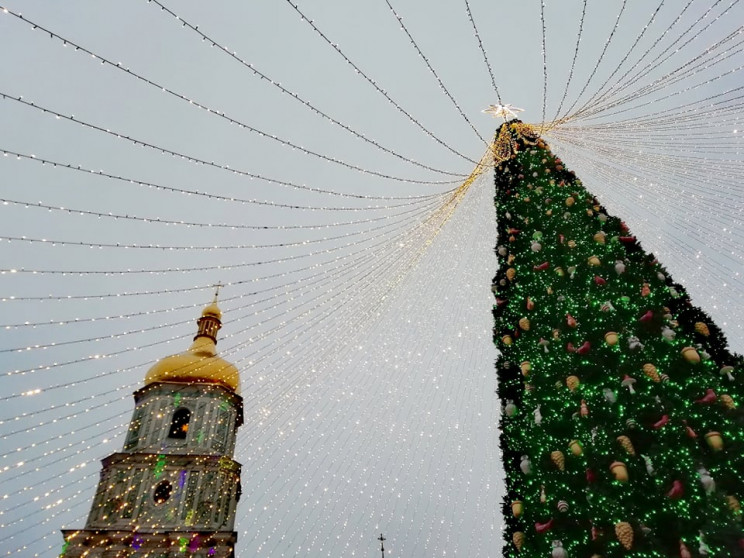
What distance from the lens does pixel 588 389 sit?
430 centimetres

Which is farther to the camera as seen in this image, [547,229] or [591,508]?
[547,229]

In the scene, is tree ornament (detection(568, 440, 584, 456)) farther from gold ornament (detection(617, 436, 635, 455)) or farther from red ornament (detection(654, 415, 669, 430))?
red ornament (detection(654, 415, 669, 430))

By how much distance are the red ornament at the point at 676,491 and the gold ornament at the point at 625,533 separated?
0.35 meters

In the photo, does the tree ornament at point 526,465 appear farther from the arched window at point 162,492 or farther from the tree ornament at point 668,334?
the arched window at point 162,492

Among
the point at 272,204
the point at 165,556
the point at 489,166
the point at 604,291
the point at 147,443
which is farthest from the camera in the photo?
the point at 147,443

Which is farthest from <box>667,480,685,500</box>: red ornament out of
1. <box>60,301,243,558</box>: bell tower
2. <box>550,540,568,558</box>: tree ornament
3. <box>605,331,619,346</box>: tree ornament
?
<box>60,301,243,558</box>: bell tower

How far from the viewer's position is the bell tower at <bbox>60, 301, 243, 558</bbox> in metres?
14.3

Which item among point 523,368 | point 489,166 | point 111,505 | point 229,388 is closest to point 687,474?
point 523,368

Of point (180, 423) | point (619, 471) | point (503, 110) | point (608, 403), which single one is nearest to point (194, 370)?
point (180, 423)

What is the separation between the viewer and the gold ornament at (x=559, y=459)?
413 cm

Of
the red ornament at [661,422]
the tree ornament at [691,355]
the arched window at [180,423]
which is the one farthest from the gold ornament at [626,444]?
the arched window at [180,423]

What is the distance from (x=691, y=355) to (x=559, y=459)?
1313 mm

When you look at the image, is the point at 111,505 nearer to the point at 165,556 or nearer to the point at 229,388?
the point at 165,556

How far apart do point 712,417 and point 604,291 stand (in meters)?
1.40
